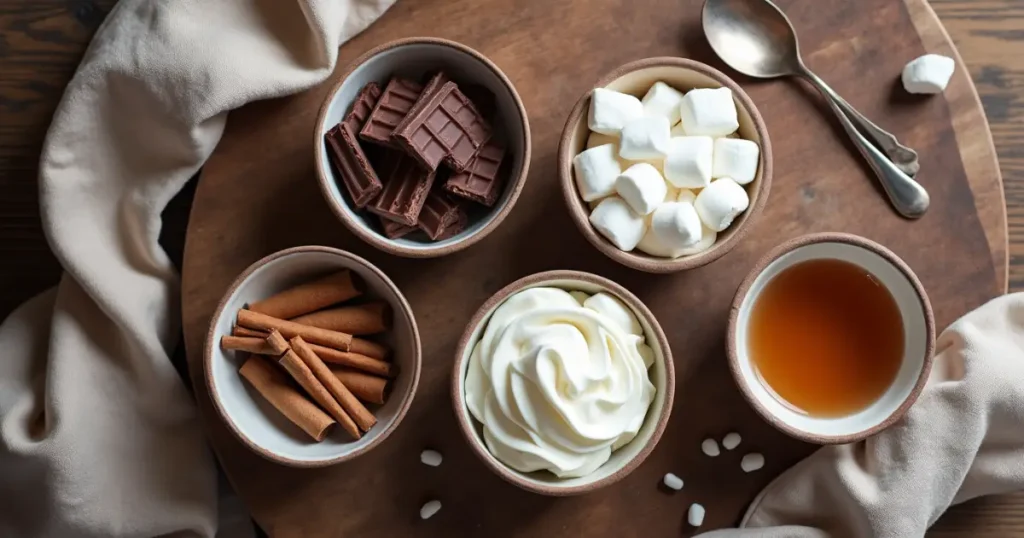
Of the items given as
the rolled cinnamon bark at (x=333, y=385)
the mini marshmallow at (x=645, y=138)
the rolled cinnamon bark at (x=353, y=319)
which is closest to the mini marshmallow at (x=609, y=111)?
the mini marshmallow at (x=645, y=138)

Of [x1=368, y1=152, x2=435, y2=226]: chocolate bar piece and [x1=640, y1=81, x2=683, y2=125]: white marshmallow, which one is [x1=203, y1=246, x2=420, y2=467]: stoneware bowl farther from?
[x1=640, y1=81, x2=683, y2=125]: white marshmallow

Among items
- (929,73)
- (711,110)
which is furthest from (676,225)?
(929,73)

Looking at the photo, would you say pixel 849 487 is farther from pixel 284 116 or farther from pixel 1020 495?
pixel 284 116

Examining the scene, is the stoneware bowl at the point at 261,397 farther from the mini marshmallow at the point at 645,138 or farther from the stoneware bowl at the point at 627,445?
the mini marshmallow at the point at 645,138

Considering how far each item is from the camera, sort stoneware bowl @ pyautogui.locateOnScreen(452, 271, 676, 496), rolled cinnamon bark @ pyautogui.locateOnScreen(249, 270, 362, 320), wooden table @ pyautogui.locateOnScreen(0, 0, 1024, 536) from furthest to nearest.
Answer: wooden table @ pyautogui.locateOnScreen(0, 0, 1024, 536) → rolled cinnamon bark @ pyautogui.locateOnScreen(249, 270, 362, 320) → stoneware bowl @ pyautogui.locateOnScreen(452, 271, 676, 496)

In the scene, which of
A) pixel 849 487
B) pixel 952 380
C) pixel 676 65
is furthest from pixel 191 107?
pixel 952 380

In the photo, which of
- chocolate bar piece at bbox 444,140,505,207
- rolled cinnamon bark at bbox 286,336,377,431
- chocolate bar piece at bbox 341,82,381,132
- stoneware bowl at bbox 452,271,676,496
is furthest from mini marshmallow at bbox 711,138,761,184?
rolled cinnamon bark at bbox 286,336,377,431
